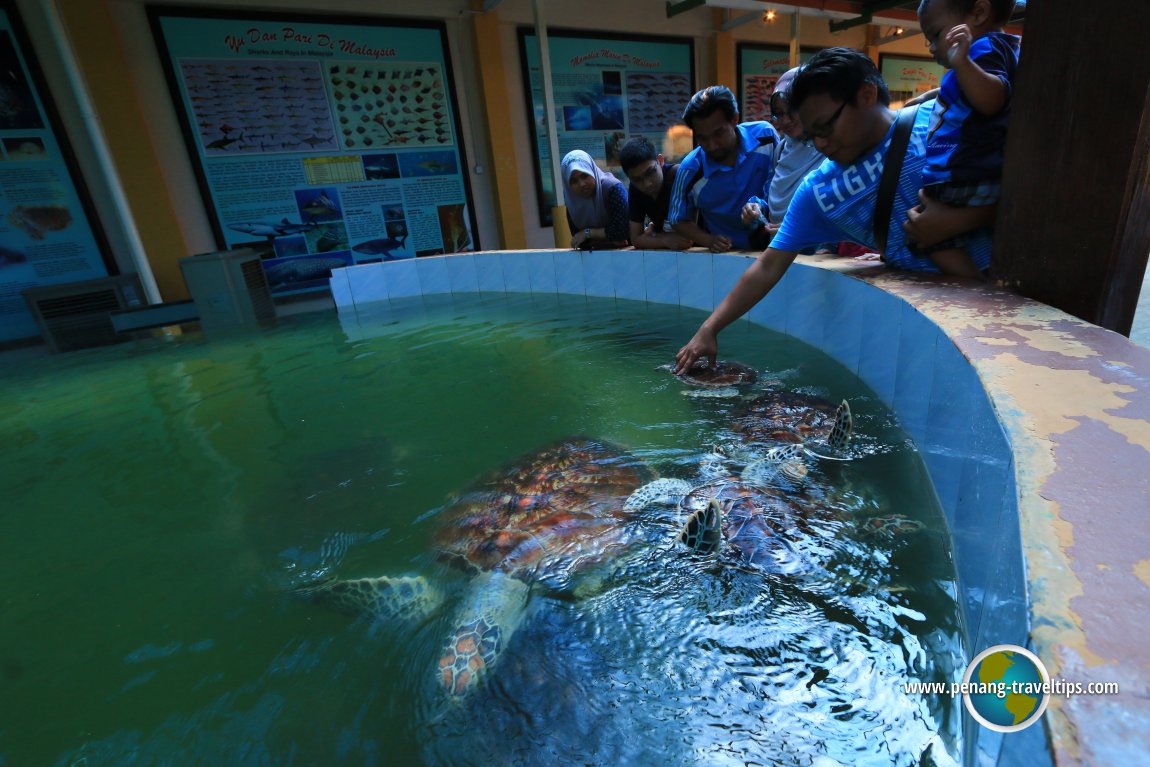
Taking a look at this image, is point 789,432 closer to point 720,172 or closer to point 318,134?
point 720,172

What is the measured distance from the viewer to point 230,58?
577 centimetres

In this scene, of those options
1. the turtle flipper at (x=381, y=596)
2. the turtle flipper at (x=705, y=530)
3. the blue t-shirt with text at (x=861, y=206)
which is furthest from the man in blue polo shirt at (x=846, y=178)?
the turtle flipper at (x=381, y=596)

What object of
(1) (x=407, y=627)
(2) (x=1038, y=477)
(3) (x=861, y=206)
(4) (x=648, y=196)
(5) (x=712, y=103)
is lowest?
(1) (x=407, y=627)

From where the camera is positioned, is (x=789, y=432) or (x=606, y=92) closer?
(x=789, y=432)

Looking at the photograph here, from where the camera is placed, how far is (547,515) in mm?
1500

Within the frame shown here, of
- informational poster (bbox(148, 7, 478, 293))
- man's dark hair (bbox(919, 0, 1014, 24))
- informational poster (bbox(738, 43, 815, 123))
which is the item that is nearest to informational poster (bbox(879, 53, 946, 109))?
informational poster (bbox(738, 43, 815, 123))

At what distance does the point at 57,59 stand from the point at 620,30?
6436 millimetres

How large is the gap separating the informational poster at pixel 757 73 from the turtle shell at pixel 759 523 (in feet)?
30.0

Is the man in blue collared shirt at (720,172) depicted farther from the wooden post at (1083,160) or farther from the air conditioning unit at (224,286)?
the air conditioning unit at (224,286)

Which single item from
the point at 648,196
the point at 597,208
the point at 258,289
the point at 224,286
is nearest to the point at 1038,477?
the point at 648,196

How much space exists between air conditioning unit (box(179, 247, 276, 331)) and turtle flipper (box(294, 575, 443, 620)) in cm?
489

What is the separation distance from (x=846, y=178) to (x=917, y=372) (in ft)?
2.51

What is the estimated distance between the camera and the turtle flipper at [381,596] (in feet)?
4.12

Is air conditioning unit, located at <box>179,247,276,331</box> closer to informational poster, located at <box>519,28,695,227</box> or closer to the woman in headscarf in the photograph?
the woman in headscarf
